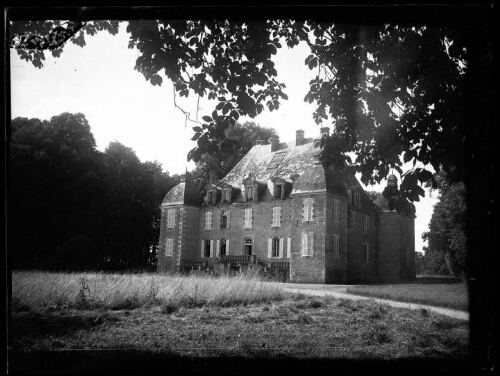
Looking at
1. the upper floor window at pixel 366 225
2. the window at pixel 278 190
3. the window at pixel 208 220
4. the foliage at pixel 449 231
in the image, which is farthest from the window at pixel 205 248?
the foliage at pixel 449 231

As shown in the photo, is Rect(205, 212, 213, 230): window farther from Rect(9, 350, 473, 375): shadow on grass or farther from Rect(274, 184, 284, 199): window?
Rect(9, 350, 473, 375): shadow on grass

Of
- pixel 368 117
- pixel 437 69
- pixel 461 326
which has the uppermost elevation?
pixel 437 69

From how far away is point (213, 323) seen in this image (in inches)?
265

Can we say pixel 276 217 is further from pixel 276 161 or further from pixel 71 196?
pixel 71 196

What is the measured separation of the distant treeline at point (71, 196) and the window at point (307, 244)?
11108 millimetres

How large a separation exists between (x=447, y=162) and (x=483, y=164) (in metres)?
0.73

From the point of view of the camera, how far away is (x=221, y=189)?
33062mm

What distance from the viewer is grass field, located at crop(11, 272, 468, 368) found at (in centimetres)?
514

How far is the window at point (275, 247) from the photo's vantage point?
28562 mm

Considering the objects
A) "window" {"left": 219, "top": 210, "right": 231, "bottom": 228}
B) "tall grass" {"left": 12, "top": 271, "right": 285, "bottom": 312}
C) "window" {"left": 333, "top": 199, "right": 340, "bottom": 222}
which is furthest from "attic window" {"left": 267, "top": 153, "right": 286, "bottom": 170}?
"tall grass" {"left": 12, "top": 271, "right": 285, "bottom": 312}

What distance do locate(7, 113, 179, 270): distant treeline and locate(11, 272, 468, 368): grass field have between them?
21.7 ft

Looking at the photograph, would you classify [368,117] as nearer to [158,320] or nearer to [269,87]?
[269,87]

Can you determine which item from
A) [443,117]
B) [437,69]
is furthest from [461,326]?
[437,69]

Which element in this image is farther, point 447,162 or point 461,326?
point 461,326
